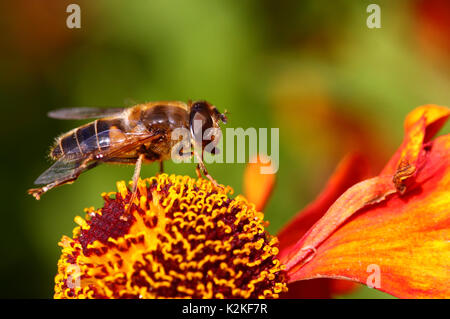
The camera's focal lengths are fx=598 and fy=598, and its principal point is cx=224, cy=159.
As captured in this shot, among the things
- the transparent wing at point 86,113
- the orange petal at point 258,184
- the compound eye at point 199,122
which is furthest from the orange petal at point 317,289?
the transparent wing at point 86,113

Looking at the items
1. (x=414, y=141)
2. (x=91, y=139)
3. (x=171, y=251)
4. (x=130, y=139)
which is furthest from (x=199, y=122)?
(x=414, y=141)

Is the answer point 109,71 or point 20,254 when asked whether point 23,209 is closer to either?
point 20,254

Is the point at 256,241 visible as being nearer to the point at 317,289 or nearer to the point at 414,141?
the point at 317,289

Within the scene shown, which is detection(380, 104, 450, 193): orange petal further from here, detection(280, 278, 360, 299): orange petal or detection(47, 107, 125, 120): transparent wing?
detection(47, 107, 125, 120): transparent wing

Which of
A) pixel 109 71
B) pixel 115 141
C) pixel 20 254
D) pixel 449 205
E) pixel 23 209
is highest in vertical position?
pixel 109 71

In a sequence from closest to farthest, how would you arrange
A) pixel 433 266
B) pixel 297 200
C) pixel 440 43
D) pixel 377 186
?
1. pixel 433 266
2. pixel 377 186
3. pixel 440 43
4. pixel 297 200

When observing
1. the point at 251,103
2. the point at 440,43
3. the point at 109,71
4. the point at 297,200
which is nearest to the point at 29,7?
the point at 109,71
